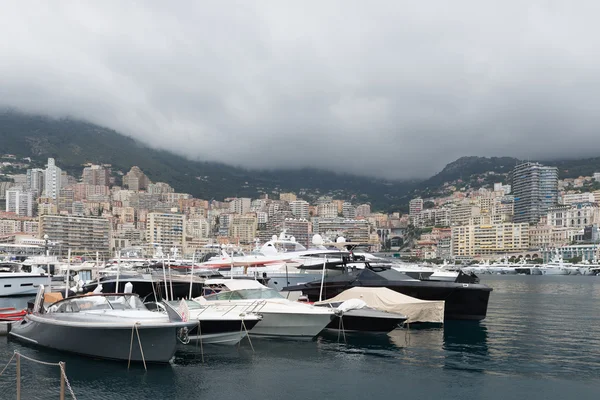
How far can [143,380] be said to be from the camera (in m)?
14.2

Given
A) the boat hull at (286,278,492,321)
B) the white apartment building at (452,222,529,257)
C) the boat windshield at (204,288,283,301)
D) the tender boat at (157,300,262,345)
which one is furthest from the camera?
the white apartment building at (452,222,529,257)

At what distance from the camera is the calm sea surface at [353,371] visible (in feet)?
44.0

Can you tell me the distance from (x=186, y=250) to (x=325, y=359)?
6301 inches

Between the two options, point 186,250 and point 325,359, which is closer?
point 325,359

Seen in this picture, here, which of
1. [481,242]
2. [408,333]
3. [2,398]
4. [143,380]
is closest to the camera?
[2,398]

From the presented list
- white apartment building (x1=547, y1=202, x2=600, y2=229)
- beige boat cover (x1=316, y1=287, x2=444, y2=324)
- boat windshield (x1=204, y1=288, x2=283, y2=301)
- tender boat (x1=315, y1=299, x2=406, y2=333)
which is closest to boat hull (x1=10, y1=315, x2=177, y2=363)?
boat windshield (x1=204, y1=288, x2=283, y2=301)

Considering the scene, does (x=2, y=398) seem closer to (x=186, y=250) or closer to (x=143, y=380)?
(x=143, y=380)

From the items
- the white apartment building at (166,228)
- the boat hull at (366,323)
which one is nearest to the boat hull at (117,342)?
the boat hull at (366,323)

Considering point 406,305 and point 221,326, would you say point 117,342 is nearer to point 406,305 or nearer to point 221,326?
point 221,326

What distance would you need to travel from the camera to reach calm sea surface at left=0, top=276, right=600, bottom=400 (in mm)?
13422

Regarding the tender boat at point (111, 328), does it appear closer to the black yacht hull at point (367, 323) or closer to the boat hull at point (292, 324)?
the boat hull at point (292, 324)

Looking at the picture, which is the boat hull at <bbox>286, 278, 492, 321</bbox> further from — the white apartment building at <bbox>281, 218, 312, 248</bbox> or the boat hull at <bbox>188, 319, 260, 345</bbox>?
the white apartment building at <bbox>281, 218, 312, 248</bbox>

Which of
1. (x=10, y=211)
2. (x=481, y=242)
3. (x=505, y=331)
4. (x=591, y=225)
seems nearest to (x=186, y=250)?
(x=10, y=211)

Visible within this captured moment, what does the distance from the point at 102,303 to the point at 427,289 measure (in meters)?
13.7
